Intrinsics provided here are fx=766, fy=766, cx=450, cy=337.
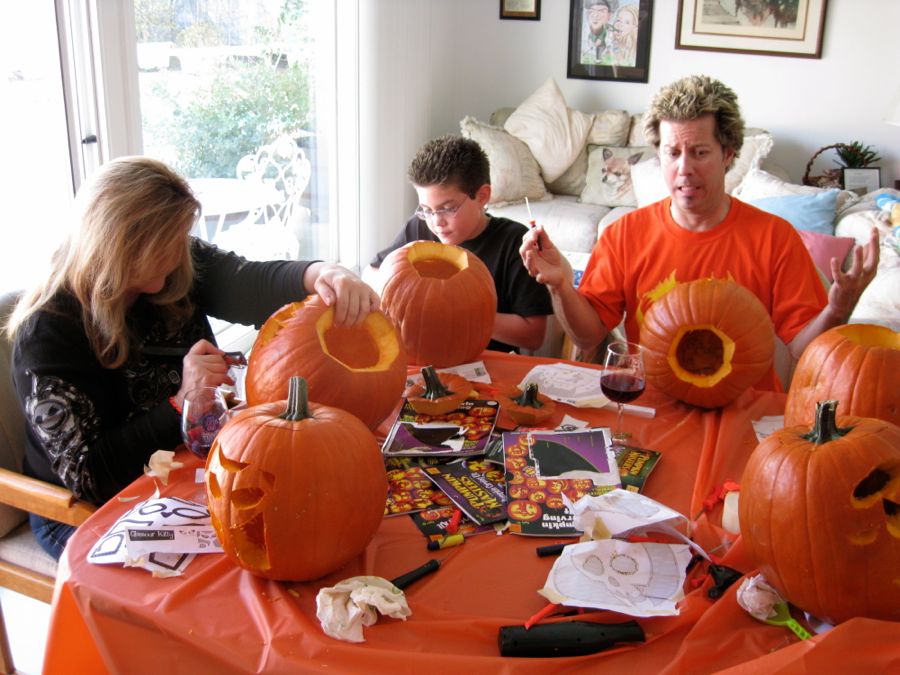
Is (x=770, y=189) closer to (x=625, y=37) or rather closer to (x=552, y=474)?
(x=625, y=37)

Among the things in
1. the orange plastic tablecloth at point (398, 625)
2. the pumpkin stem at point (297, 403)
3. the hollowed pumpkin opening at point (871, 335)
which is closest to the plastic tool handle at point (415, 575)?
the orange plastic tablecloth at point (398, 625)

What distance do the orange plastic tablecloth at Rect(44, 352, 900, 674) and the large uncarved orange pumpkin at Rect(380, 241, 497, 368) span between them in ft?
1.95

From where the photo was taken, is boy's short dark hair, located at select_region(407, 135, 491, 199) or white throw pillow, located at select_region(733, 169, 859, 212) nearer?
boy's short dark hair, located at select_region(407, 135, 491, 199)

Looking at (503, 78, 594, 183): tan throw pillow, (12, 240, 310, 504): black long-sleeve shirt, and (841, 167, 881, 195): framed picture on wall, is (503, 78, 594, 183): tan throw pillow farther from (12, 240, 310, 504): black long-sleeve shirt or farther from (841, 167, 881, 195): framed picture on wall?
(12, 240, 310, 504): black long-sleeve shirt

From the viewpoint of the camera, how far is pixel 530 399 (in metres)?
1.44

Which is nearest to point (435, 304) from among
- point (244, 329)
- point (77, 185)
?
point (77, 185)

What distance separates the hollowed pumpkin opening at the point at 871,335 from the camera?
4.18 feet

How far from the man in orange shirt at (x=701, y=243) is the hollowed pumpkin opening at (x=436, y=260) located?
0.20m

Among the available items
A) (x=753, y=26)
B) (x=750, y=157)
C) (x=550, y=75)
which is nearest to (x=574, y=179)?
(x=550, y=75)

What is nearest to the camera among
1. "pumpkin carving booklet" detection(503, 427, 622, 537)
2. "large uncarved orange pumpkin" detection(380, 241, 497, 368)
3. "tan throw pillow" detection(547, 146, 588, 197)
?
"pumpkin carving booklet" detection(503, 427, 622, 537)

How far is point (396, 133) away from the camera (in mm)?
4297

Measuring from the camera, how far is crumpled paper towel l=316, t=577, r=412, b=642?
873 millimetres

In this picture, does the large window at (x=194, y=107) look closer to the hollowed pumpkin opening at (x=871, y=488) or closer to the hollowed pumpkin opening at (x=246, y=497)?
the hollowed pumpkin opening at (x=246, y=497)

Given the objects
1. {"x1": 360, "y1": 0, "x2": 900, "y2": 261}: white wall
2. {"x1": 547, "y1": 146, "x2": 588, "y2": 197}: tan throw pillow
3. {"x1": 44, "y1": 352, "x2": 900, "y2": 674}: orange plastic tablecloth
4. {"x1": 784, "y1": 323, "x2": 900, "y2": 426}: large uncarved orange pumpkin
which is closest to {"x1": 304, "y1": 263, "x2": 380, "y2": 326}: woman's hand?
{"x1": 44, "y1": 352, "x2": 900, "y2": 674}: orange plastic tablecloth
